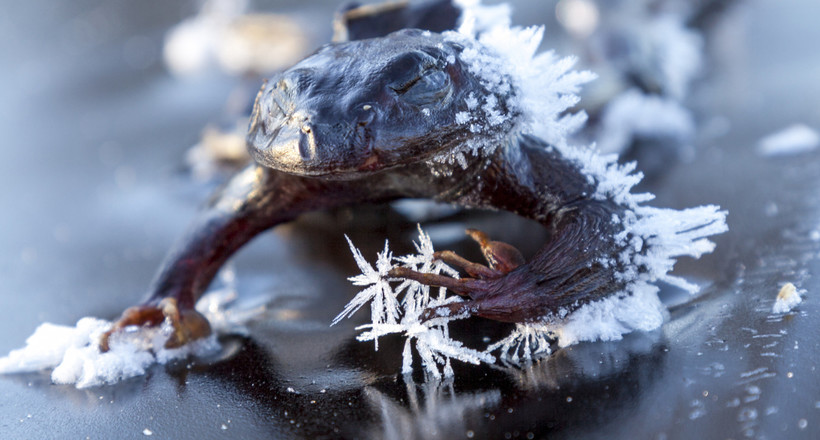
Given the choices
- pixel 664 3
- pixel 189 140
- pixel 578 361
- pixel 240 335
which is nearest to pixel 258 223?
pixel 240 335

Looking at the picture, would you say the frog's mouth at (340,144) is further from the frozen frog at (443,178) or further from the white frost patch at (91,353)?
the white frost patch at (91,353)

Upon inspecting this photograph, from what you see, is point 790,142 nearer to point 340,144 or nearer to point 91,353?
point 340,144

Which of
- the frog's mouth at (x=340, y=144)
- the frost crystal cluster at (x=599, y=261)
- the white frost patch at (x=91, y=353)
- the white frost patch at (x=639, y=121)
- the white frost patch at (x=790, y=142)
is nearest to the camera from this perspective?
the frog's mouth at (x=340, y=144)

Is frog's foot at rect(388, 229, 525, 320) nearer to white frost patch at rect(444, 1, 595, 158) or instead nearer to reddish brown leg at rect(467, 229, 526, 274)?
reddish brown leg at rect(467, 229, 526, 274)

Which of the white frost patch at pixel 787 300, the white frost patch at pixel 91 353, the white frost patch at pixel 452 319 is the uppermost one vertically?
the white frost patch at pixel 91 353

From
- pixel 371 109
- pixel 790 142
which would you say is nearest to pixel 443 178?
pixel 371 109

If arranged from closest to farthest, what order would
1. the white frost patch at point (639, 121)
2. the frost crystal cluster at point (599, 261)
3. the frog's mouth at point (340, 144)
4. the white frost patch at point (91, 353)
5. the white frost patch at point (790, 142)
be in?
the frog's mouth at point (340, 144) → the frost crystal cluster at point (599, 261) → the white frost patch at point (91, 353) → the white frost patch at point (790, 142) → the white frost patch at point (639, 121)

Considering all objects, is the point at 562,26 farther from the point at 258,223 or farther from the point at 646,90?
the point at 258,223

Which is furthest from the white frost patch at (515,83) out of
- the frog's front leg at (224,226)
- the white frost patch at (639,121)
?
the white frost patch at (639,121)
